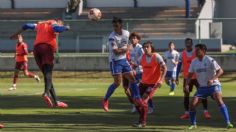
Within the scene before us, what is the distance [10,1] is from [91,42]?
17.3m

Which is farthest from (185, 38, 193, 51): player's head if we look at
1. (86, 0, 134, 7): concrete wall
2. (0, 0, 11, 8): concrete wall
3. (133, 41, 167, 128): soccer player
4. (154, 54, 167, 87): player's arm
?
(0, 0, 11, 8): concrete wall

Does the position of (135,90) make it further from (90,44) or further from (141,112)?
(90,44)

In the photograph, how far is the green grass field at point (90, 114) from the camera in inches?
583

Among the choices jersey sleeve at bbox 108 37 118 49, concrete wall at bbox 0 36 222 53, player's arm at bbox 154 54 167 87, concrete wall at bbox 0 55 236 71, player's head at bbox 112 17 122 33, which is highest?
player's head at bbox 112 17 122 33

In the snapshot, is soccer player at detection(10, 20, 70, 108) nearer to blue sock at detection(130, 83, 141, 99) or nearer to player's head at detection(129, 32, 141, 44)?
player's head at detection(129, 32, 141, 44)

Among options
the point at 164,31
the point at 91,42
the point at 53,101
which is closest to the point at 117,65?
the point at 53,101

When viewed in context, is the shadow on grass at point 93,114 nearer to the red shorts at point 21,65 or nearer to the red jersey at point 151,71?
the red jersey at point 151,71

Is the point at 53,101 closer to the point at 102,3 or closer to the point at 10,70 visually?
the point at 10,70

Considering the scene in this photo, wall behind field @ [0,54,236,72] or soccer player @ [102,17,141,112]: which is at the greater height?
soccer player @ [102,17,141,112]

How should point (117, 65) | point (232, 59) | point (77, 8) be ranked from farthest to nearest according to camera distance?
point (77, 8), point (232, 59), point (117, 65)

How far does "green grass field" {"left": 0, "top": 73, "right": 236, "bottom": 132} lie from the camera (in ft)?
48.6

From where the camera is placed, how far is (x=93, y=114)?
17.8m

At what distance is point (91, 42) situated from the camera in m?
40.7

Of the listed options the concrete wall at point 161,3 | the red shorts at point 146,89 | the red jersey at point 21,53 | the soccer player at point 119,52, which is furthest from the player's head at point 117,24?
the concrete wall at point 161,3
